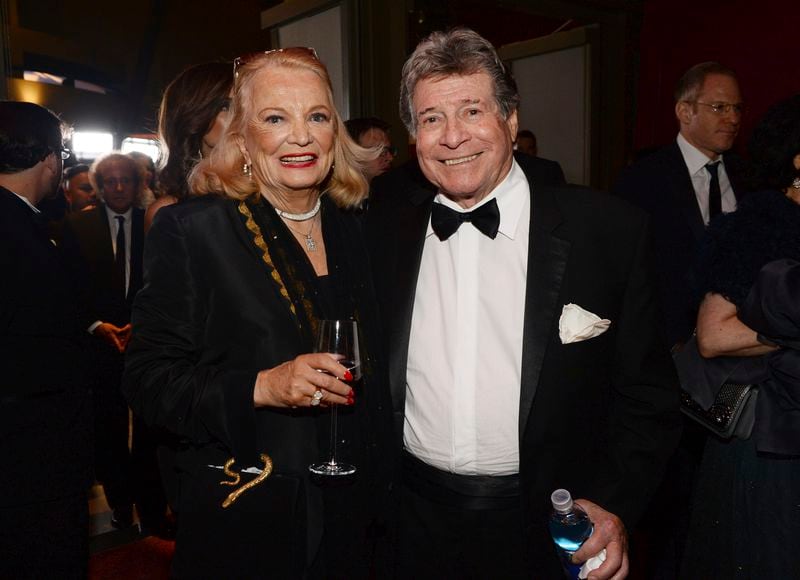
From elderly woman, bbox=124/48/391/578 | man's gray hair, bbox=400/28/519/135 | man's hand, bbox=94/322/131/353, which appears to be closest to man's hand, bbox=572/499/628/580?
elderly woman, bbox=124/48/391/578

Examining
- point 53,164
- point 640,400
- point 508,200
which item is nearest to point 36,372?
point 53,164

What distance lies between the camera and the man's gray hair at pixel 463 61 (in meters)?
1.83

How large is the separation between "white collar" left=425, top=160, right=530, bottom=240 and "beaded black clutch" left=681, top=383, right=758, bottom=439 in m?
0.96

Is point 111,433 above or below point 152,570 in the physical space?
above

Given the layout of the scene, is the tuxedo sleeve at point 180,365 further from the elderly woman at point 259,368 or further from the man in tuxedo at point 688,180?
the man in tuxedo at point 688,180

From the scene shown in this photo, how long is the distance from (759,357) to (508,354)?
38.5 inches

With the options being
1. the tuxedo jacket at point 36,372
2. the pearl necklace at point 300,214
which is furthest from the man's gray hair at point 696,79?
the tuxedo jacket at point 36,372

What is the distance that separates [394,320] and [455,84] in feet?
2.09

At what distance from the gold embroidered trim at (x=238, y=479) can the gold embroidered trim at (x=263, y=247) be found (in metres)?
0.37

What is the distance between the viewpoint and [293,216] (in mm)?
2021

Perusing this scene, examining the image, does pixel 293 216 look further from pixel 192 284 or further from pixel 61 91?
pixel 61 91

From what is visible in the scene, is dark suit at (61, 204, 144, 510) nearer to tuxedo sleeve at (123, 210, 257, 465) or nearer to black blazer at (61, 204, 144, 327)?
black blazer at (61, 204, 144, 327)

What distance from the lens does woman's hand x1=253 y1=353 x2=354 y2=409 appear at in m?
1.57

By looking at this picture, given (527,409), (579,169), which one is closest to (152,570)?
(527,409)
